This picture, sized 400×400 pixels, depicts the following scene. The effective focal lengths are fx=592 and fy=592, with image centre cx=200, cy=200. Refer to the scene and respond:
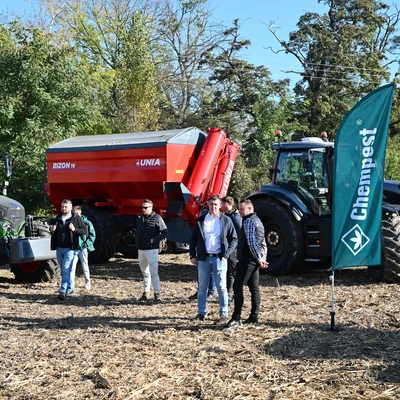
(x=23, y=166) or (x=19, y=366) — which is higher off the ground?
(x=23, y=166)

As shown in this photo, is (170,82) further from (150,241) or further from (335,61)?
(150,241)

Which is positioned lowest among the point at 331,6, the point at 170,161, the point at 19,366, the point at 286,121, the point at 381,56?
the point at 19,366

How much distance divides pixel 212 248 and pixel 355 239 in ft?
5.62

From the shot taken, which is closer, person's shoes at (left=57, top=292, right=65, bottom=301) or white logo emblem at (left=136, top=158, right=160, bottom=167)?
person's shoes at (left=57, top=292, right=65, bottom=301)

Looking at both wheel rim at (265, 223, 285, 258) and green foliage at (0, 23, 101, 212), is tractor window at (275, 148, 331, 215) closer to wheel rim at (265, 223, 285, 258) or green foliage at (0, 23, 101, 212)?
wheel rim at (265, 223, 285, 258)

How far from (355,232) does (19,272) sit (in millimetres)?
6608

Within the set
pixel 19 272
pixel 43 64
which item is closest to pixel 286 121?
pixel 43 64

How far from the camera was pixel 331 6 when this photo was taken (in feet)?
93.1

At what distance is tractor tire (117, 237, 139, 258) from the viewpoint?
14.0 m

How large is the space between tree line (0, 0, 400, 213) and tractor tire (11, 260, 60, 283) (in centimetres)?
706

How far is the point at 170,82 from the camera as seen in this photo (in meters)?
30.4

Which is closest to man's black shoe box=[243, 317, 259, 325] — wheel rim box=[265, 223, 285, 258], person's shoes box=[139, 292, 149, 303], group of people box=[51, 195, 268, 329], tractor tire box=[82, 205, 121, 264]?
group of people box=[51, 195, 268, 329]

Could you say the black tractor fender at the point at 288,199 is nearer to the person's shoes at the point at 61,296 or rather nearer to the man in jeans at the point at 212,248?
the man in jeans at the point at 212,248

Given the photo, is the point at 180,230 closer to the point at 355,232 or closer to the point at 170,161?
the point at 170,161
